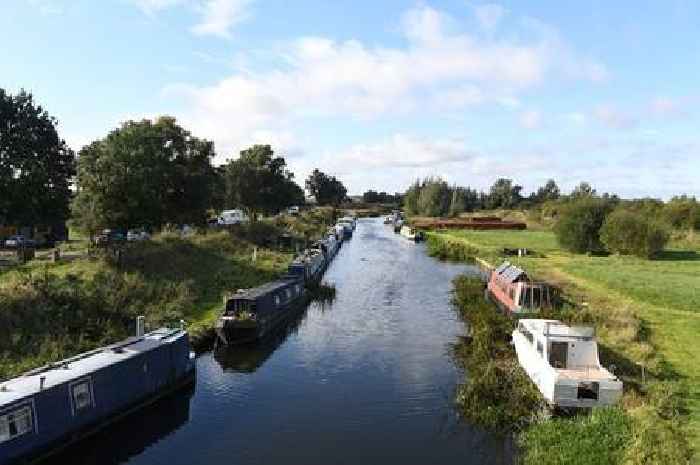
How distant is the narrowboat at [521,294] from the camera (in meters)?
38.9

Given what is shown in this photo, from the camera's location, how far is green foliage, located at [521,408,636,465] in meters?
19.7

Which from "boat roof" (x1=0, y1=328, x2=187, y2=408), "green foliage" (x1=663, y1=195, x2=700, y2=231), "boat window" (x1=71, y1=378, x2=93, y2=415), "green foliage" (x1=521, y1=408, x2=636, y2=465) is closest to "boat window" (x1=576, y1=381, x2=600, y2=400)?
"green foliage" (x1=521, y1=408, x2=636, y2=465)

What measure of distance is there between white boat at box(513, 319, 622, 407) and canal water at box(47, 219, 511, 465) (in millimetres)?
3051

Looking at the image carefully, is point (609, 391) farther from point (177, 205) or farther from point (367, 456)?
point (177, 205)

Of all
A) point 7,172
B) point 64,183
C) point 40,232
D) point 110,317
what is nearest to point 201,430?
point 110,317

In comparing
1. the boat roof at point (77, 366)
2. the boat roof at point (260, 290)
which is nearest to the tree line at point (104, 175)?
the boat roof at point (260, 290)

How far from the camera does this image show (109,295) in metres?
38.6

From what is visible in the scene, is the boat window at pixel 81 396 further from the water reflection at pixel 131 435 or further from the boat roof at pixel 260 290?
the boat roof at pixel 260 290

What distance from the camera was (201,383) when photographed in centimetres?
3011

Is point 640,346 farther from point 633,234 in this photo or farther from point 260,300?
point 633,234

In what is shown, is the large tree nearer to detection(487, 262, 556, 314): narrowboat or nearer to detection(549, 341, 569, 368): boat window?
detection(487, 262, 556, 314): narrowboat

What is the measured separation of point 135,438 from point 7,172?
36617 millimetres

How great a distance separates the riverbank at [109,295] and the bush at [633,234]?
124ft

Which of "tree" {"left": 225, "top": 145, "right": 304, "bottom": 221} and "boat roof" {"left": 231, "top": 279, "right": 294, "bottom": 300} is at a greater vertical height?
"tree" {"left": 225, "top": 145, "right": 304, "bottom": 221}
